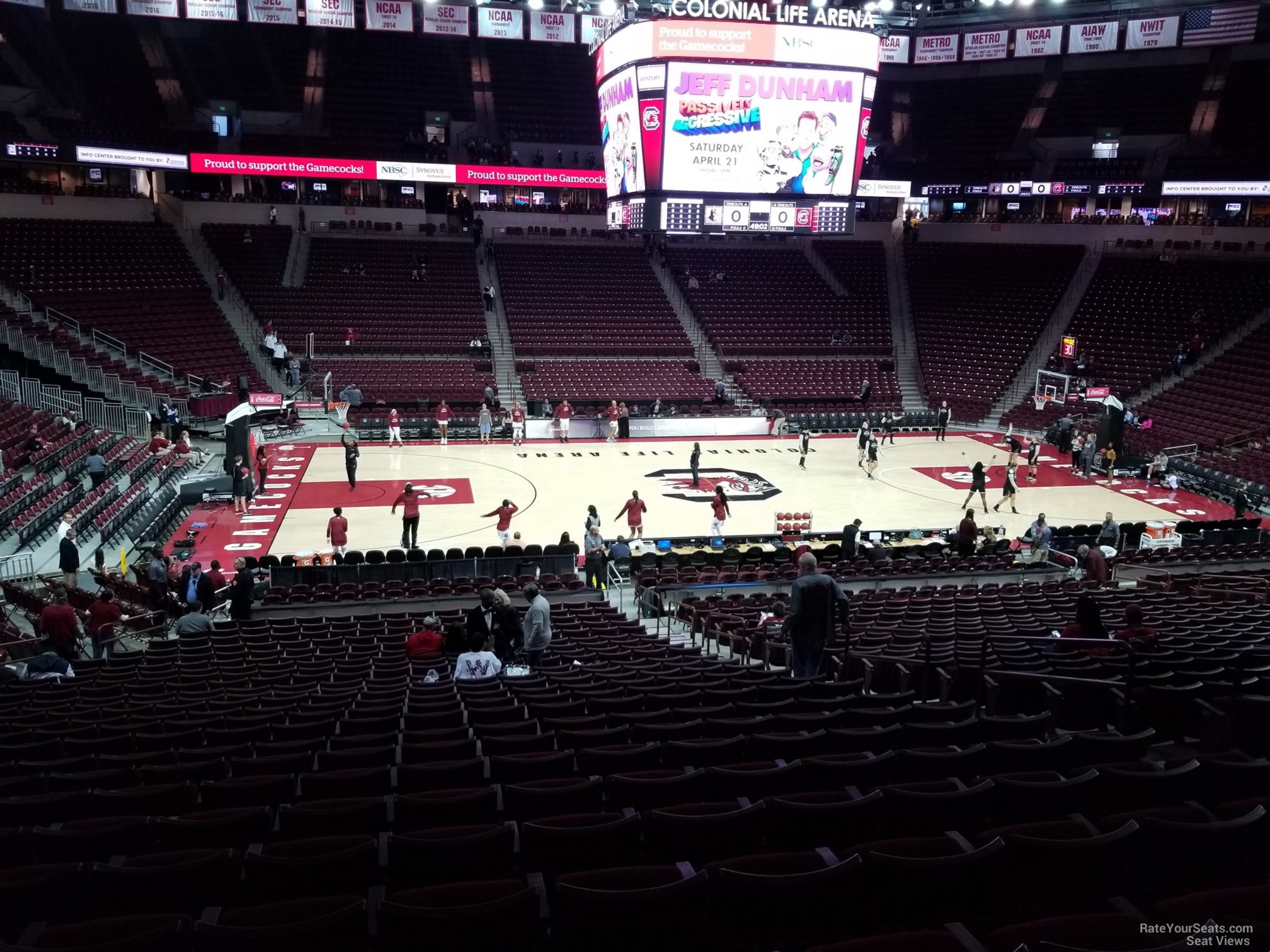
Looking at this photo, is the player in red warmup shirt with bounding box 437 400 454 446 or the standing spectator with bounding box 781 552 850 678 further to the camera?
the player in red warmup shirt with bounding box 437 400 454 446

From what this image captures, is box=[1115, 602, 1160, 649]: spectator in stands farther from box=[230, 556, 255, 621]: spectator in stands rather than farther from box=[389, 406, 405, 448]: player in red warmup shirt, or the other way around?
box=[389, 406, 405, 448]: player in red warmup shirt

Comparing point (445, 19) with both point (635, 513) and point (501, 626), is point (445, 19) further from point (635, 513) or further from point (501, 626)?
point (501, 626)

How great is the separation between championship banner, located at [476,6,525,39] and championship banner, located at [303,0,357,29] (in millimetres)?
5427

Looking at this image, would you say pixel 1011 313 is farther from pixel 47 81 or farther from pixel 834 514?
pixel 47 81

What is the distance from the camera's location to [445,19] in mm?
40844

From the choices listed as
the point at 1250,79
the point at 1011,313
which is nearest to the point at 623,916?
the point at 1011,313

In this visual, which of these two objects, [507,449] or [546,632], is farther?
[507,449]

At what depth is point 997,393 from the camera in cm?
3953

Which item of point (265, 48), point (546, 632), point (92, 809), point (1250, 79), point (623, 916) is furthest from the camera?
point (265, 48)

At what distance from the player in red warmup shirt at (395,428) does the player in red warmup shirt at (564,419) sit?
5563mm

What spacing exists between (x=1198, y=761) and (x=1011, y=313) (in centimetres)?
A: 4225

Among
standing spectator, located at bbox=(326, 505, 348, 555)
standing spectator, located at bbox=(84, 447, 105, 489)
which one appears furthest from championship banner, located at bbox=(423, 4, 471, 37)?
standing spectator, located at bbox=(326, 505, 348, 555)

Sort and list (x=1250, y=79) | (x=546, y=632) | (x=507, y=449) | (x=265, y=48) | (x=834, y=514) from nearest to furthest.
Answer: (x=546, y=632)
(x=834, y=514)
(x=507, y=449)
(x=1250, y=79)
(x=265, y=48)

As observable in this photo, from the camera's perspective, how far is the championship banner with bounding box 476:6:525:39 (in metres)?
40.4
